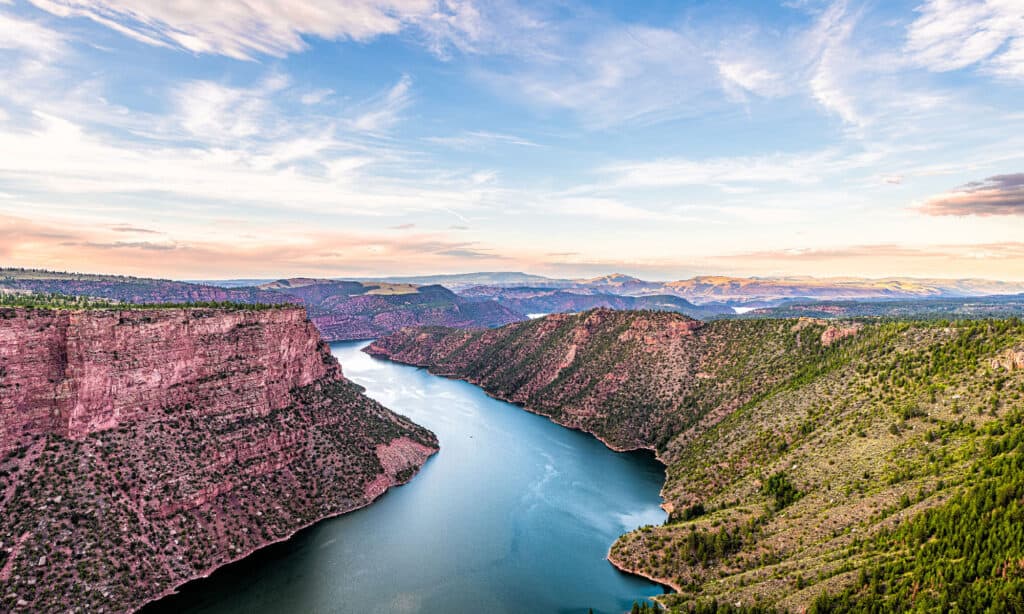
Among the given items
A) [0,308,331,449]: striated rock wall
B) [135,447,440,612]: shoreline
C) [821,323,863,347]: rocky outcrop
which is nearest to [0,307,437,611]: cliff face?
[0,308,331,449]: striated rock wall

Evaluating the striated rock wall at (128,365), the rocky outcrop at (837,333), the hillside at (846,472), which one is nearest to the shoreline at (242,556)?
the striated rock wall at (128,365)

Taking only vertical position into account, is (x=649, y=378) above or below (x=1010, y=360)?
below

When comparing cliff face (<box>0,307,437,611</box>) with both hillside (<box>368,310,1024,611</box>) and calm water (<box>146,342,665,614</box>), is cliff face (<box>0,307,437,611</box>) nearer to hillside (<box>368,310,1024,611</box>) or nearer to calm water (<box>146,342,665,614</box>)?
calm water (<box>146,342,665,614</box>)

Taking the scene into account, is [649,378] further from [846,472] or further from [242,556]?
[242,556]

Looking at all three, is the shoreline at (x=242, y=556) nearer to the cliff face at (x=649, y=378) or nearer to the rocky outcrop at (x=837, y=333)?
the cliff face at (x=649, y=378)

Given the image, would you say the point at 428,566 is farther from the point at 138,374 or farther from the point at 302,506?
the point at 138,374

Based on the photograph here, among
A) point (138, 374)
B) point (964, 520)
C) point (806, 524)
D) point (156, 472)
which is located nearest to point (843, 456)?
point (806, 524)


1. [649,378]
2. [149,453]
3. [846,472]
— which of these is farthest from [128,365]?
[649,378]
